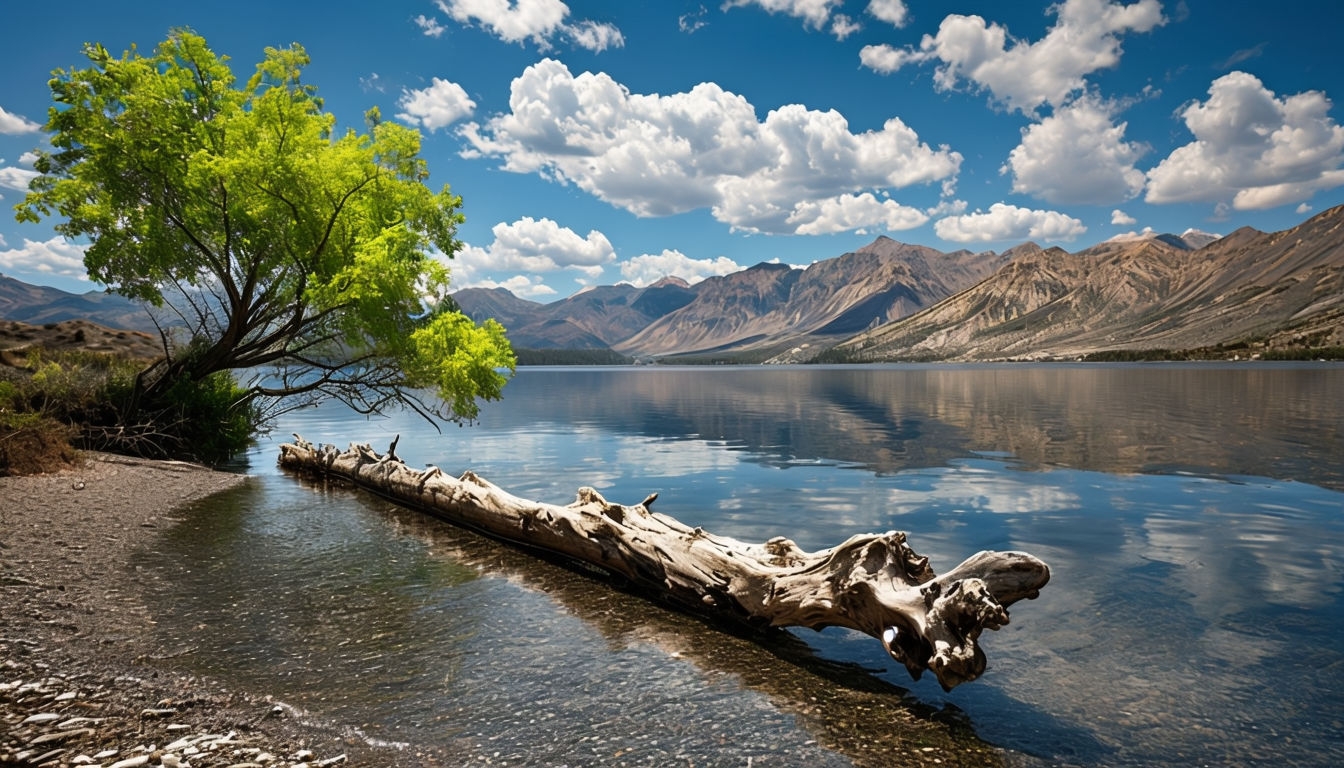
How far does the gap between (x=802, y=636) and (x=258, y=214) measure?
2683 cm

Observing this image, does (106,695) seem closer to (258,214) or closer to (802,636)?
(802,636)

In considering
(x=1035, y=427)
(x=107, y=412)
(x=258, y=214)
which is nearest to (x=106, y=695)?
(x=258, y=214)

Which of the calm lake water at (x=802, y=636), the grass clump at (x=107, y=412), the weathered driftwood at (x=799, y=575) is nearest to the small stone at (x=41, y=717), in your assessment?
the calm lake water at (x=802, y=636)

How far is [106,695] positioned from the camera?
8.23m

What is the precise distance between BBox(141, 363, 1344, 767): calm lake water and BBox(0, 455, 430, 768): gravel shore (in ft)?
1.47

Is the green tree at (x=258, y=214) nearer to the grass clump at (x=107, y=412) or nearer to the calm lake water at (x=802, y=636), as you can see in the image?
the grass clump at (x=107, y=412)

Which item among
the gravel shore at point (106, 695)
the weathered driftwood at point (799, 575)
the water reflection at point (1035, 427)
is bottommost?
the water reflection at point (1035, 427)

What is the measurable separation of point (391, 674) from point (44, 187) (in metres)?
31.6

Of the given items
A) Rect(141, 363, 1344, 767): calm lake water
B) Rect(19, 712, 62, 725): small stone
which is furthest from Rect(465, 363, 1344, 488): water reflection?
Rect(19, 712, 62, 725): small stone

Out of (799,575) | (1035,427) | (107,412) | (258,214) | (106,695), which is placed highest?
(258,214)

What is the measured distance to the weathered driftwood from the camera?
849cm

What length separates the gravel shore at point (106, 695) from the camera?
718 cm

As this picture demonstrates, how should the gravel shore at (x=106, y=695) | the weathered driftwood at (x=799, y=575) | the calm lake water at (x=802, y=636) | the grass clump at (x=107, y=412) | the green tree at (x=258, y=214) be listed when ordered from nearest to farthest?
the gravel shore at (x=106, y=695)
the calm lake water at (x=802, y=636)
the weathered driftwood at (x=799, y=575)
the grass clump at (x=107, y=412)
the green tree at (x=258, y=214)

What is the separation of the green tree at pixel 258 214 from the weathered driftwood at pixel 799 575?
12.3m
